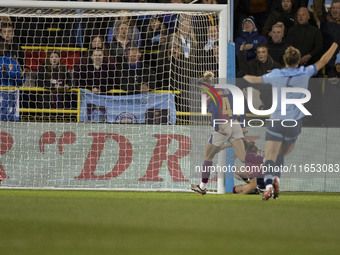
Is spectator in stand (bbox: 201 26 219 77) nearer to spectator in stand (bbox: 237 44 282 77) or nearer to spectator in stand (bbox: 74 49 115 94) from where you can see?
spectator in stand (bbox: 237 44 282 77)

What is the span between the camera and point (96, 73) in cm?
1056

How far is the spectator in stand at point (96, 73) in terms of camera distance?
10508 mm

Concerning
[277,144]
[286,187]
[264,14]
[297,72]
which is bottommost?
[286,187]

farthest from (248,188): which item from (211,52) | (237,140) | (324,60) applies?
(211,52)

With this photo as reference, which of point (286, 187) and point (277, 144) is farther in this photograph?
point (286, 187)

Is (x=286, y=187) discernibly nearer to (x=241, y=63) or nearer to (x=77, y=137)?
(x=241, y=63)

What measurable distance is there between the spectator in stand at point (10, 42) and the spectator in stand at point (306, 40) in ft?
15.2

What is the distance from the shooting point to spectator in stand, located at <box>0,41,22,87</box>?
10.4 m

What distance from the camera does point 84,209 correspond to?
17.8 ft

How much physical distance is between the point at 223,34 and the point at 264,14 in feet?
11.8

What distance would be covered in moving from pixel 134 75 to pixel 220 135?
239 centimetres

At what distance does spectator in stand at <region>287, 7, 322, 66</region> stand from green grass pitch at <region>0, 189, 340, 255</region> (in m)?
5.86

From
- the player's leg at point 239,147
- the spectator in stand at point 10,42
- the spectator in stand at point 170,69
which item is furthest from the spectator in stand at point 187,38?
the spectator in stand at point 10,42

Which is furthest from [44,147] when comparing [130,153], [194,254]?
[194,254]
